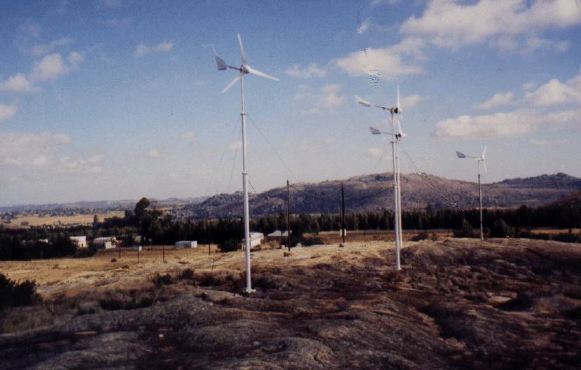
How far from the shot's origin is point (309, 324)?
19.4 meters

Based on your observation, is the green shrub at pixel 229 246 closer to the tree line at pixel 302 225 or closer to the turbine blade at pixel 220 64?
the tree line at pixel 302 225

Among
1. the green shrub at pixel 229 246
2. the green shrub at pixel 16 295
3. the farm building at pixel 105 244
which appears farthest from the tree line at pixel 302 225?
the green shrub at pixel 16 295

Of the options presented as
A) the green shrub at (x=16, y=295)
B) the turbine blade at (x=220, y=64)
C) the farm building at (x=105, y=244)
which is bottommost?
the farm building at (x=105, y=244)

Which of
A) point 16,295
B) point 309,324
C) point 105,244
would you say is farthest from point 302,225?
point 309,324

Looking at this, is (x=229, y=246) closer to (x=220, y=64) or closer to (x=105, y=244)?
(x=105, y=244)

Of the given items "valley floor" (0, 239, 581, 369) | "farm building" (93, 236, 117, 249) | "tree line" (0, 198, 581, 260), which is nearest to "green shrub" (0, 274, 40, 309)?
"valley floor" (0, 239, 581, 369)

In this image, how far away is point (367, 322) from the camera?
19.5 m

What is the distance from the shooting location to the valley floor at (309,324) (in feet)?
51.5

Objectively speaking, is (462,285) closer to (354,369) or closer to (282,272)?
(282,272)

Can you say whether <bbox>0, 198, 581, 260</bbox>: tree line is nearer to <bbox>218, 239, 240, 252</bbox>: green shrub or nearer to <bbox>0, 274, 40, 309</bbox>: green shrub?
<bbox>218, 239, 240, 252</bbox>: green shrub

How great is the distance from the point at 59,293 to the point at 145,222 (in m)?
80.9

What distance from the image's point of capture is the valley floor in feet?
51.5

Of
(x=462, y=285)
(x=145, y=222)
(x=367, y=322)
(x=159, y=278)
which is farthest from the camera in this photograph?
(x=145, y=222)

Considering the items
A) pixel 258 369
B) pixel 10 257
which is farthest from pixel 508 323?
pixel 10 257
